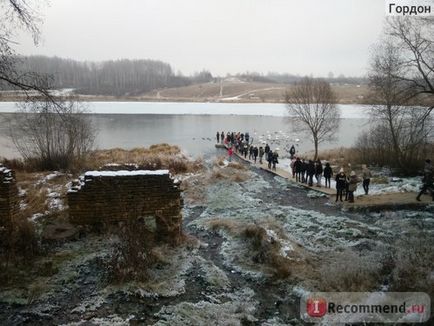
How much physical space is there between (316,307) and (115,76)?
570ft

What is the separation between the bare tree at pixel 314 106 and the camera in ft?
108

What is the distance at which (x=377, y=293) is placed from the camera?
24.0ft

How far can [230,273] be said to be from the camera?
8.93 meters

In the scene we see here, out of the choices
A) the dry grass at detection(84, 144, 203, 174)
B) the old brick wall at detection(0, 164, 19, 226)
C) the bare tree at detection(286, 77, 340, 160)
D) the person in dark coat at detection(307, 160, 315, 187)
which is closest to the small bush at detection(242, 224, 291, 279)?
the old brick wall at detection(0, 164, 19, 226)

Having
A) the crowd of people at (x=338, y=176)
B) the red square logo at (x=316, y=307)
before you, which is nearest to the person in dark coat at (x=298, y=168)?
the crowd of people at (x=338, y=176)

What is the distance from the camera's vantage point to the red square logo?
23.1 ft

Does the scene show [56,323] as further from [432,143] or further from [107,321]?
[432,143]

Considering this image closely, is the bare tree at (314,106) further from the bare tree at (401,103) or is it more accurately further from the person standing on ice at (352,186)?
the person standing on ice at (352,186)

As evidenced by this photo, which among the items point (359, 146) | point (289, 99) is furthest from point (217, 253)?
point (289, 99)

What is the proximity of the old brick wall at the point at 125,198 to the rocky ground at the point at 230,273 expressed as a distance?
617 millimetres

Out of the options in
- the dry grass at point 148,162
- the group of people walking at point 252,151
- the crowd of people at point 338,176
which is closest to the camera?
the crowd of people at point 338,176

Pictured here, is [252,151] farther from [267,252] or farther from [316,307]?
[316,307]

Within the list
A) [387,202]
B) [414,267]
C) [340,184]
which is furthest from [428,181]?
[414,267]

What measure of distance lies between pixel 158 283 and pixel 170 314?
3.53ft
